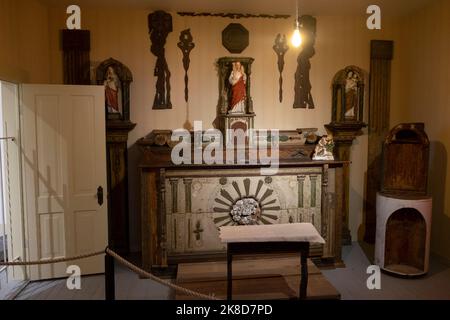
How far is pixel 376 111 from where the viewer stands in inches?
234

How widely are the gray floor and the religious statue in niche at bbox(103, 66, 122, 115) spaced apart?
230cm

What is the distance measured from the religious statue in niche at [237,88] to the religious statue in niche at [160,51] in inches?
37.9

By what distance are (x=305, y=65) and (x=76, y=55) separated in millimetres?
3461

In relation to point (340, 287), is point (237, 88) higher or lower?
higher

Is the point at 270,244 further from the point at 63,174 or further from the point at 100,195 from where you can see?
the point at 63,174

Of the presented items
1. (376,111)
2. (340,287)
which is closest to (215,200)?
(340,287)

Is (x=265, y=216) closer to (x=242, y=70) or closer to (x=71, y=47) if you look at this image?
(x=242, y=70)

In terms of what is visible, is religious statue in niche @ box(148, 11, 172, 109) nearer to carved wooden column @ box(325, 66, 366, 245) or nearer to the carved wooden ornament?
the carved wooden ornament

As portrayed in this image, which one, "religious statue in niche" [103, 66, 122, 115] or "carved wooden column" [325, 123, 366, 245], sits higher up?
"religious statue in niche" [103, 66, 122, 115]

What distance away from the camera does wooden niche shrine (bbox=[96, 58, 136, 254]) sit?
5406 millimetres

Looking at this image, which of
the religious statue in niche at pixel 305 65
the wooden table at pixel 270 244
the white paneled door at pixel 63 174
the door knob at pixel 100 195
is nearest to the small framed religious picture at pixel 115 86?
the white paneled door at pixel 63 174

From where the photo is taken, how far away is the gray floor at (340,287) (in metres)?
4.29

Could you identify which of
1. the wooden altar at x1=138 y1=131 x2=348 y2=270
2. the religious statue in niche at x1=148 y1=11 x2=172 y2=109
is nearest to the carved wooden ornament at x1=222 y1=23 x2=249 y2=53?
the religious statue in niche at x1=148 y1=11 x2=172 y2=109
